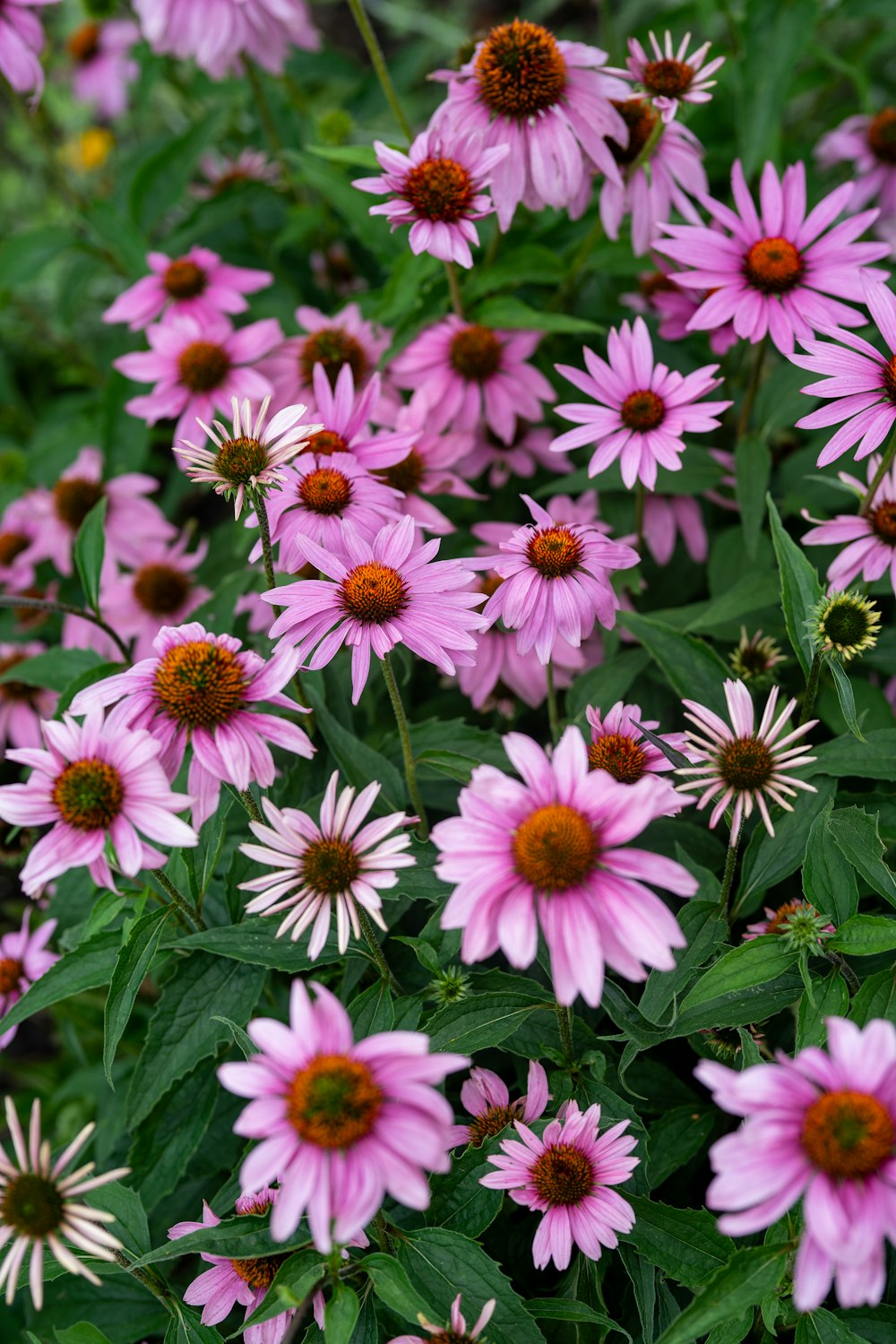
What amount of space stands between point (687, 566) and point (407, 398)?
26.7 inches

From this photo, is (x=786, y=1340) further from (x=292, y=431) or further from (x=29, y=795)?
(x=292, y=431)

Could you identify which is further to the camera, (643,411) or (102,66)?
(102,66)

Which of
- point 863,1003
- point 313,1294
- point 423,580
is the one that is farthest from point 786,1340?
point 423,580

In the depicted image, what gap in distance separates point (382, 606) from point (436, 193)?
28.4 inches

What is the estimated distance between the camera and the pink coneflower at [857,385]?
145 cm

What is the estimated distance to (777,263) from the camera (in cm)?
178

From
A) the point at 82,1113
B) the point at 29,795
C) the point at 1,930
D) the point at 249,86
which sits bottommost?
the point at 82,1113

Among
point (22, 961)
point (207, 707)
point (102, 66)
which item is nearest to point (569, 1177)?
point (207, 707)

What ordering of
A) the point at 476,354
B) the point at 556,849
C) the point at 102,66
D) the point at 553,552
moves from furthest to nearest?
the point at 102,66, the point at 476,354, the point at 553,552, the point at 556,849

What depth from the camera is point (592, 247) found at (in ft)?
7.20

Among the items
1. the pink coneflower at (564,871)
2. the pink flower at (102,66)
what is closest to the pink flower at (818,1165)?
the pink coneflower at (564,871)

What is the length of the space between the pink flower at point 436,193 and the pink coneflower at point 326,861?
0.87 meters

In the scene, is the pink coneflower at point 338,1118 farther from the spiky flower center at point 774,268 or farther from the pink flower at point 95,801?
the spiky flower center at point 774,268

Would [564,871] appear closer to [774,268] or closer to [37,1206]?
[37,1206]
